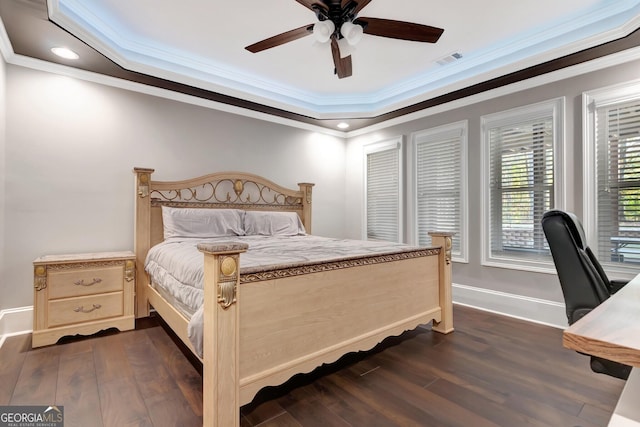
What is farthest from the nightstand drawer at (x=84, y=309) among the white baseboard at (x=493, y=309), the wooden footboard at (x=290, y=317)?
the wooden footboard at (x=290, y=317)

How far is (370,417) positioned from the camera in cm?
162

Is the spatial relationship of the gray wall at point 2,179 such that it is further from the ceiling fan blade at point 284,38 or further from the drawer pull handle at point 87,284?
the ceiling fan blade at point 284,38

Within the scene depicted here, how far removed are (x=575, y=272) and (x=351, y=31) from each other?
1902 mm

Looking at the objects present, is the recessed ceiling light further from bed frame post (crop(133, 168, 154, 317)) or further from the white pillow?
the white pillow

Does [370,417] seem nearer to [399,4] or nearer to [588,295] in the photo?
[588,295]

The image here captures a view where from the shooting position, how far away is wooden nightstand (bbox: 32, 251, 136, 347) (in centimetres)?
247

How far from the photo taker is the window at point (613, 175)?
104 inches

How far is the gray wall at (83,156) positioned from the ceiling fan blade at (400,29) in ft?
7.96

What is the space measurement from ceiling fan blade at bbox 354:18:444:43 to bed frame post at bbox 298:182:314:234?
256 cm

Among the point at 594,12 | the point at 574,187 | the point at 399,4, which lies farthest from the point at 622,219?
the point at 399,4

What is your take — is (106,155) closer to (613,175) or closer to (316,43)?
(316,43)

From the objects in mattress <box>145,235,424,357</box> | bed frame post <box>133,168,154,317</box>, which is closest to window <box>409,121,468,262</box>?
mattress <box>145,235,424,357</box>

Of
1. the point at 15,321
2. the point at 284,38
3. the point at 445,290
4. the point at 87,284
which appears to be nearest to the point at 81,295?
the point at 87,284

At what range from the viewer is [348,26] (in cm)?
206
